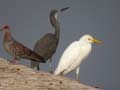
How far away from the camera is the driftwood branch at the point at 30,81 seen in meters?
7.87

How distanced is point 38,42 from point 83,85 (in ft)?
11.2

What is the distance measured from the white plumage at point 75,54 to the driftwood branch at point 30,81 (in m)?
1.99

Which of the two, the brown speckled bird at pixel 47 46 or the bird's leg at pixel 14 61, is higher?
the brown speckled bird at pixel 47 46

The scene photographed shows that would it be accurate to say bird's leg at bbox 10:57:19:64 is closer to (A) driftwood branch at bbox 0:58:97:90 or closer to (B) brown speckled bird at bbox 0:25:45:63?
(B) brown speckled bird at bbox 0:25:45:63

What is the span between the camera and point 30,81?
8.18 m

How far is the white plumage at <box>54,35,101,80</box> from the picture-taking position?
11070mm

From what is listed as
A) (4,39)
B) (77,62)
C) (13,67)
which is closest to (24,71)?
(13,67)

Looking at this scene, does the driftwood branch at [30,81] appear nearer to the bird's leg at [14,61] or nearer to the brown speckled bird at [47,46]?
the bird's leg at [14,61]

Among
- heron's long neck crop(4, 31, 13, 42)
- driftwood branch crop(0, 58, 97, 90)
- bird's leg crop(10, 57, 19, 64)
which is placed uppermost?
heron's long neck crop(4, 31, 13, 42)

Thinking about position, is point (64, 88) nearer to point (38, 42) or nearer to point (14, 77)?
point (14, 77)

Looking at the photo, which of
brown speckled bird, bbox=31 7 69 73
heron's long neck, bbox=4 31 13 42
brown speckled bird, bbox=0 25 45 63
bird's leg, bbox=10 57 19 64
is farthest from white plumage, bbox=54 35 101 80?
heron's long neck, bbox=4 31 13 42

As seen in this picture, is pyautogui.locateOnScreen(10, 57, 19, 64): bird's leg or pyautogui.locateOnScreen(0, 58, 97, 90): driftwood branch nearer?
pyautogui.locateOnScreen(0, 58, 97, 90): driftwood branch

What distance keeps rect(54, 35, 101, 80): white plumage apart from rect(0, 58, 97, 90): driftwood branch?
1.99 m

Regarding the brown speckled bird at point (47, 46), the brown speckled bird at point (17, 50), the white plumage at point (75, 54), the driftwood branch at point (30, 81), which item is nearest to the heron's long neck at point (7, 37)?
the brown speckled bird at point (17, 50)
